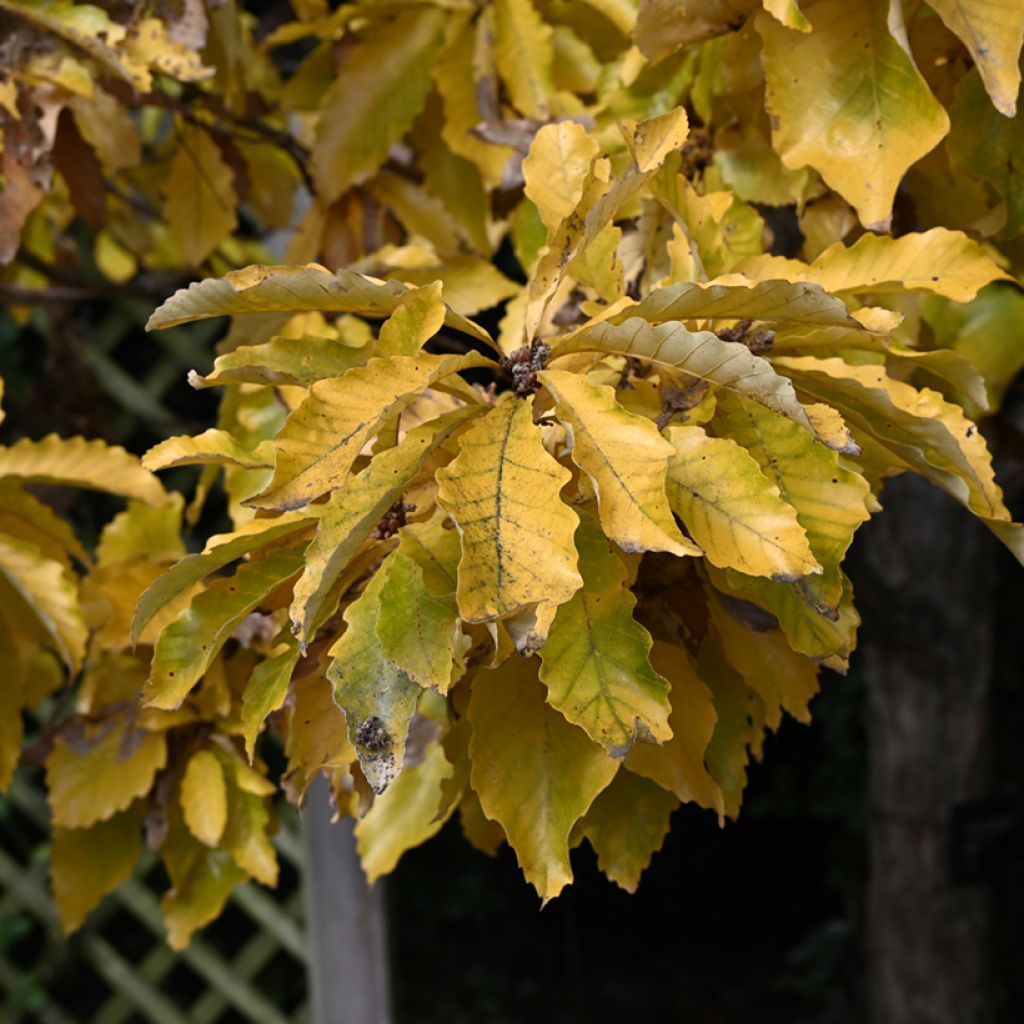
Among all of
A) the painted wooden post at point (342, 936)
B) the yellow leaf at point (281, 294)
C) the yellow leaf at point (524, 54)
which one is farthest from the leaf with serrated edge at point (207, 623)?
the painted wooden post at point (342, 936)

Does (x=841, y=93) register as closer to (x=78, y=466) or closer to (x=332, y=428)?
(x=332, y=428)

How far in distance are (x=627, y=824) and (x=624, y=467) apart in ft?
0.79

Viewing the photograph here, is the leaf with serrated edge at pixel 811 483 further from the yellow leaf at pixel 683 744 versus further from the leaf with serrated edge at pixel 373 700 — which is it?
the leaf with serrated edge at pixel 373 700

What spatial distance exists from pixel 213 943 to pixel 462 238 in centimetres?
179

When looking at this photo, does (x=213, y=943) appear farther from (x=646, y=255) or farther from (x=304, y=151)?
(x=646, y=255)

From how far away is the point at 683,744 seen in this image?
60cm

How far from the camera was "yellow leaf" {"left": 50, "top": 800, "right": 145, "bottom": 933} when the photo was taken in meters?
0.90

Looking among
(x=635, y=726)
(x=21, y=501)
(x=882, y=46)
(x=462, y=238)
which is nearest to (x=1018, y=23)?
(x=882, y=46)

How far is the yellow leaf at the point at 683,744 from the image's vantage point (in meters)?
0.59

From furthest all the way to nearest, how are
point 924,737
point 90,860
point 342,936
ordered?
point 342,936 < point 924,737 < point 90,860

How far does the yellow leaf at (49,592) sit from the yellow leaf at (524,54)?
1.59 feet

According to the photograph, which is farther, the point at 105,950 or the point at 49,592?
the point at 105,950

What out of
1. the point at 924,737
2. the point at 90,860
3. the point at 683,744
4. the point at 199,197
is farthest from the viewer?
the point at 924,737

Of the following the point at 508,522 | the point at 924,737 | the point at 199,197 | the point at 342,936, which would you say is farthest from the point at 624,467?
the point at 342,936
